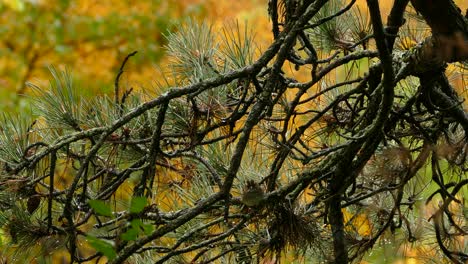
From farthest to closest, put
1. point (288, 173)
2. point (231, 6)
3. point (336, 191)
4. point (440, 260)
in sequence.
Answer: point (231, 6)
point (440, 260)
point (288, 173)
point (336, 191)

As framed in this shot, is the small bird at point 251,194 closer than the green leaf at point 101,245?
No

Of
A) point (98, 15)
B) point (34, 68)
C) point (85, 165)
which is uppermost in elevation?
point (98, 15)

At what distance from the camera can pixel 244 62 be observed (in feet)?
3.57

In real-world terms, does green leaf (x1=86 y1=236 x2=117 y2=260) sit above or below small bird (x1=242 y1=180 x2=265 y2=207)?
below

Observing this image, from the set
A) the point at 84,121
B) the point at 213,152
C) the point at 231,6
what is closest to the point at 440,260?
the point at 213,152

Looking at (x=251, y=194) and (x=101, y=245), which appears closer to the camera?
(x=101, y=245)

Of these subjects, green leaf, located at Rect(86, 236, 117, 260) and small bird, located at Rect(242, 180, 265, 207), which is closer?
green leaf, located at Rect(86, 236, 117, 260)

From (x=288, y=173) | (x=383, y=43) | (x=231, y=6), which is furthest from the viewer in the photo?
(x=231, y=6)

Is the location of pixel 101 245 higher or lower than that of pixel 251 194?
lower

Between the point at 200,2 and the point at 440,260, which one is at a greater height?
the point at 200,2

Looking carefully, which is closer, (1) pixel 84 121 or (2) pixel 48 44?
(1) pixel 84 121

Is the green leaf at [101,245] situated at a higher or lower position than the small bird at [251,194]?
lower

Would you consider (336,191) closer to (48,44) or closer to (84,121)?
(84,121)

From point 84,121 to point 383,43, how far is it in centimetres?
45
